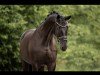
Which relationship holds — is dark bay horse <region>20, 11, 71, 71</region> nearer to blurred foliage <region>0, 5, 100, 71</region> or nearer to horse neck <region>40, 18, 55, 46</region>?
horse neck <region>40, 18, 55, 46</region>

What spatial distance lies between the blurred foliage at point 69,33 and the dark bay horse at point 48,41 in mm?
1017

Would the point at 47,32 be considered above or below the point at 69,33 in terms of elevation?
above

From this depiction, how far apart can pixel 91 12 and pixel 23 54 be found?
2414 mm

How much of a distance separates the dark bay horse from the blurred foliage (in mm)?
1017

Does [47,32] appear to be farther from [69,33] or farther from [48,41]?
[69,33]

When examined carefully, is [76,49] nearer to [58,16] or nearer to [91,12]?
[91,12]

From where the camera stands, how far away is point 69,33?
6199mm

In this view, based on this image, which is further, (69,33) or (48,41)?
(69,33)

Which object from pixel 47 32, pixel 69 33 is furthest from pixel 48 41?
pixel 69 33

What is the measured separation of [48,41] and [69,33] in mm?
1966

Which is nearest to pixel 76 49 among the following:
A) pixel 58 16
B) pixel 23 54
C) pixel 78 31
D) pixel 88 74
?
pixel 78 31

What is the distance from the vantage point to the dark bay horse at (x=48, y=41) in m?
4.08

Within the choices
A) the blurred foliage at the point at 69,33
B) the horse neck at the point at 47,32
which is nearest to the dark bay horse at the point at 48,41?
the horse neck at the point at 47,32
